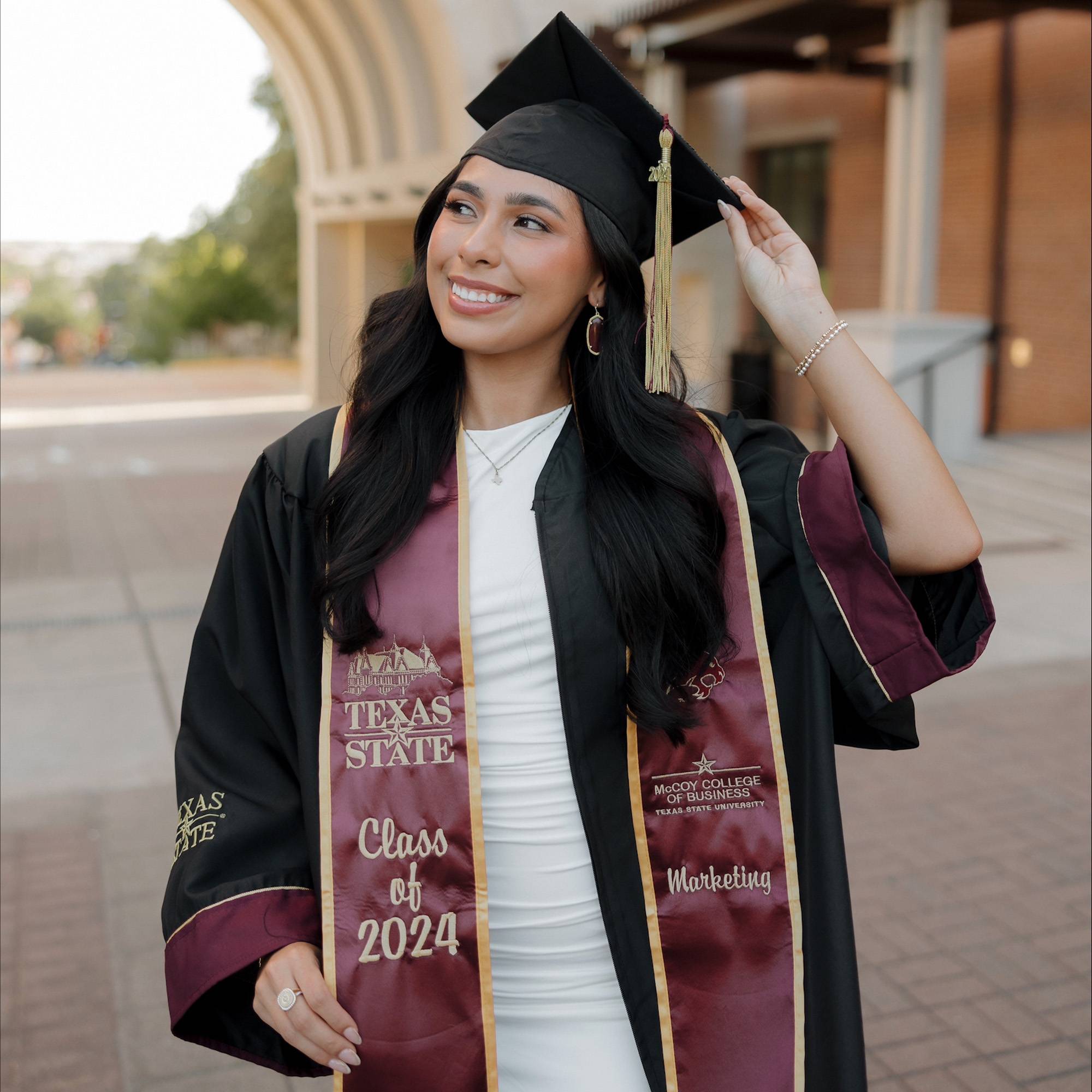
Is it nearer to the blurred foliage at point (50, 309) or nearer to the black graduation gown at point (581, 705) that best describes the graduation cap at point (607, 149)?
the black graduation gown at point (581, 705)

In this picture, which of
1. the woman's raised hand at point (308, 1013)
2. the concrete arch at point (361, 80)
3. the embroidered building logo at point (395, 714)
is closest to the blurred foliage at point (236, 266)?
the concrete arch at point (361, 80)

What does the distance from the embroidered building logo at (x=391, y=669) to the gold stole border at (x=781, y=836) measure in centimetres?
28

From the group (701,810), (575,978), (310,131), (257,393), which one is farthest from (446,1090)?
(257,393)

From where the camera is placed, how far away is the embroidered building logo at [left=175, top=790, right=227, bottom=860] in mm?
1830

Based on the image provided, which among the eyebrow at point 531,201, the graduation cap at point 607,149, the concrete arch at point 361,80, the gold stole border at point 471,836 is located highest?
the concrete arch at point 361,80

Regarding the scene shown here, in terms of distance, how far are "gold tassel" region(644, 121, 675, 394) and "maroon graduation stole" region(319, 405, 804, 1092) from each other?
0.22 metres

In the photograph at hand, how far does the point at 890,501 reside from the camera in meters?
1.83

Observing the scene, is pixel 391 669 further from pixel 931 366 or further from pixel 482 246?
pixel 931 366

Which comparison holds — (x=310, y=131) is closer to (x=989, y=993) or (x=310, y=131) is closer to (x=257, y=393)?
(x=257, y=393)

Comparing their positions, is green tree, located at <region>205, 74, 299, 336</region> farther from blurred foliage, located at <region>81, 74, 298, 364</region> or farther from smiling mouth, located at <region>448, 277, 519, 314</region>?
smiling mouth, located at <region>448, 277, 519, 314</region>

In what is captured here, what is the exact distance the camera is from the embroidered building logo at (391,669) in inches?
71.8

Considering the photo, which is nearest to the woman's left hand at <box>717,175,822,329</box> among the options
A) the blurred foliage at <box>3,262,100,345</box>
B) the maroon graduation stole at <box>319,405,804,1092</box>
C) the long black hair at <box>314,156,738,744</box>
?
the long black hair at <box>314,156,738,744</box>

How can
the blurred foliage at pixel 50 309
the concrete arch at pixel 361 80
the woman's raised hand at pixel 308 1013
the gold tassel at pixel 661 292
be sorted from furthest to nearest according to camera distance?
1. the blurred foliage at pixel 50 309
2. the concrete arch at pixel 361 80
3. the gold tassel at pixel 661 292
4. the woman's raised hand at pixel 308 1013

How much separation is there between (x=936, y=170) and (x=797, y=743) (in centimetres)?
1164
